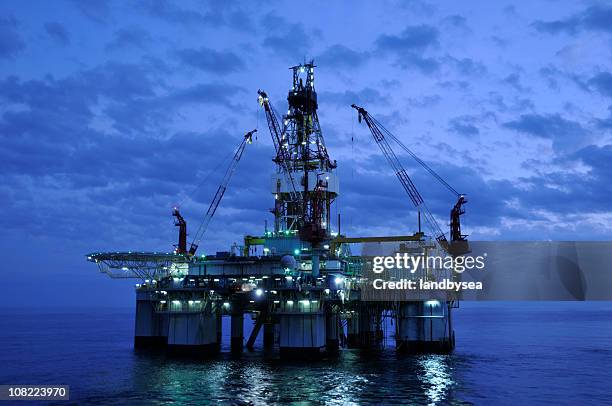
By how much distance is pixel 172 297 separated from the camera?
221 feet

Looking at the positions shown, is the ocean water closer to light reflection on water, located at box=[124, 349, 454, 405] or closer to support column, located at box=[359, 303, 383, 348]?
light reflection on water, located at box=[124, 349, 454, 405]

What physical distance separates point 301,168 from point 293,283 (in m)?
33.8

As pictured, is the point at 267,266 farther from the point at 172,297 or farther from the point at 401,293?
the point at 401,293

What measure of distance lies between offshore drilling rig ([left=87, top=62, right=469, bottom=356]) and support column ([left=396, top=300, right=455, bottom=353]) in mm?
115

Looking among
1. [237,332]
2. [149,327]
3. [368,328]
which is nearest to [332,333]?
[368,328]

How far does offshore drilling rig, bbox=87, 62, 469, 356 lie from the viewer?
214ft

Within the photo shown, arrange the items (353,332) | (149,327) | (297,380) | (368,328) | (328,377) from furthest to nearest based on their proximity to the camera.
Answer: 1. (353,332)
2. (368,328)
3. (149,327)
4. (328,377)
5. (297,380)

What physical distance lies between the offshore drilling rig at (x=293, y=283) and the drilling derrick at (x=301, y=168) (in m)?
0.16

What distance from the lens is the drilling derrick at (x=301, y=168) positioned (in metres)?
91.6

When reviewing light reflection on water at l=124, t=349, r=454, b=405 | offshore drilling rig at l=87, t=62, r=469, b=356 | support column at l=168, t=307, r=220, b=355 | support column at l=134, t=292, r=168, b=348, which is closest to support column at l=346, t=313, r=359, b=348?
offshore drilling rig at l=87, t=62, r=469, b=356

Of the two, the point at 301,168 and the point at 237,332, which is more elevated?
the point at 301,168

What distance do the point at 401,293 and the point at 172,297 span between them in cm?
2578

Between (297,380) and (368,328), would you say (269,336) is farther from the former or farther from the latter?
(297,380)

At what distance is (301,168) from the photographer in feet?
312
